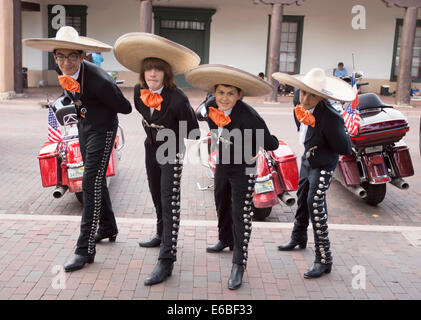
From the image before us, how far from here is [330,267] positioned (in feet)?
13.8

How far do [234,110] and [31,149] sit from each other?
611 centimetres

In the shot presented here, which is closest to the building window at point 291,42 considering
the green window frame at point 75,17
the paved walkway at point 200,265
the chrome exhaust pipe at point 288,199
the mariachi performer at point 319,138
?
the green window frame at point 75,17

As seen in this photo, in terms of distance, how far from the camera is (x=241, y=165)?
153 inches

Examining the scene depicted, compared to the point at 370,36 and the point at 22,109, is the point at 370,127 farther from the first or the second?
the point at 370,36

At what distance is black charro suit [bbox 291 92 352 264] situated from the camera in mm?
3922

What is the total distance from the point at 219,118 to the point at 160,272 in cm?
135

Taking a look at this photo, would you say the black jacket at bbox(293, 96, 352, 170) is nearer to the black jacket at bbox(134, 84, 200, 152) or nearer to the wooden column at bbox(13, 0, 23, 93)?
the black jacket at bbox(134, 84, 200, 152)

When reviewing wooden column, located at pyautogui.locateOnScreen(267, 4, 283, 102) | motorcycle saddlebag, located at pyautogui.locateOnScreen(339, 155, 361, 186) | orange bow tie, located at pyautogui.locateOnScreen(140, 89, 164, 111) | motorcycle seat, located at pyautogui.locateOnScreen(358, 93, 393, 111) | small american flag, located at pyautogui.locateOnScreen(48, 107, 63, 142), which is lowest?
motorcycle saddlebag, located at pyautogui.locateOnScreen(339, 155, 361, 186)

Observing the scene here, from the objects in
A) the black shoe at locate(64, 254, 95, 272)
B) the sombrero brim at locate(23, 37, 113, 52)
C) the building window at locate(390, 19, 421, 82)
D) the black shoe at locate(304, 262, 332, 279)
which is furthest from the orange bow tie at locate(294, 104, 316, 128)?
the building window at locate(390, 19, 421, 82)

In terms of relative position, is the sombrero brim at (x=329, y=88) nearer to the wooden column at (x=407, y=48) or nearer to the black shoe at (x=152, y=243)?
the black shoe at (x=152, y=243)

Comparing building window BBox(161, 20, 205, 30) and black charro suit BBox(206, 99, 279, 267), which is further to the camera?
building window BBox(161, 20, 205, 30)

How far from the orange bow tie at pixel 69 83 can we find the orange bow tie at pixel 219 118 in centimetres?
116

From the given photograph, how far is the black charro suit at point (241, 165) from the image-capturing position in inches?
150

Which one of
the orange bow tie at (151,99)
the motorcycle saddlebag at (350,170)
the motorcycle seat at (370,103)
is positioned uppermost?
the orange bow tie at (151,99)
